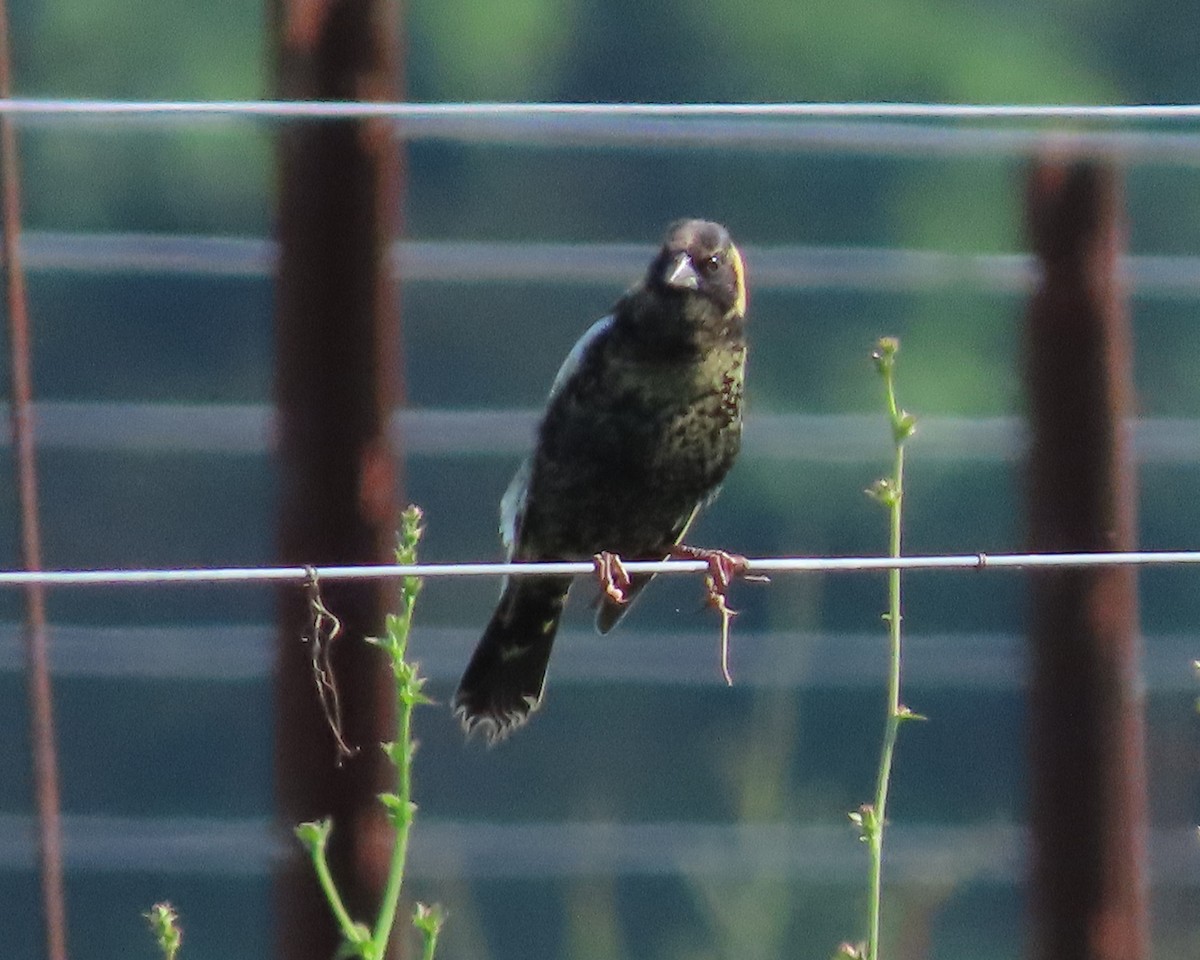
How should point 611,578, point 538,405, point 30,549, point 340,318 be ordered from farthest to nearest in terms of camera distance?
point 538,405 < point 340,318 < point 611,578 < point 30,549

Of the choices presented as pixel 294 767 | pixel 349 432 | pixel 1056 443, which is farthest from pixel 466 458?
pixel 1056 443

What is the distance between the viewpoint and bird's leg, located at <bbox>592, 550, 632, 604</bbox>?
9.09ft

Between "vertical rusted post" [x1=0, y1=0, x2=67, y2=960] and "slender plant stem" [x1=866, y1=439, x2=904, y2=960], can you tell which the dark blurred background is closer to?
"vertical rusted post" [x1=0, y1=0, x2=67, y2=960]

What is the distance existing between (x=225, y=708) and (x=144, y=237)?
66cm

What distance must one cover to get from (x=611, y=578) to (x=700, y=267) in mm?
444

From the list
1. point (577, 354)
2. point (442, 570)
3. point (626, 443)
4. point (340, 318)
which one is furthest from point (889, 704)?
point (340, 318)

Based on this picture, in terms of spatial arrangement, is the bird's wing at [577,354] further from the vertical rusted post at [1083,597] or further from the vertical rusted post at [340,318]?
the vertical rusted post at [1083,597]

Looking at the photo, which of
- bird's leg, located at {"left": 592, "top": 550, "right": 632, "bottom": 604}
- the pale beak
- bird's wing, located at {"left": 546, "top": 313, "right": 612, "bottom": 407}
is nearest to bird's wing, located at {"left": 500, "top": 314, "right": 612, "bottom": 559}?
bird's wing, located at {"left": 546, "top": 313, "right": 612, "bottom": 407}

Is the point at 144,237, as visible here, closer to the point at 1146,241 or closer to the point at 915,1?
the point at 915,1

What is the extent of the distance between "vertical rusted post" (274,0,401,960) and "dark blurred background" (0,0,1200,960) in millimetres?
59

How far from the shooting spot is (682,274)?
9.89 feet

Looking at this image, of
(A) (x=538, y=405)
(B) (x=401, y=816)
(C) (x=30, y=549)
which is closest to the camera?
(B) (x=401, y=816)

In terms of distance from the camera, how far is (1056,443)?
3342 millimetres

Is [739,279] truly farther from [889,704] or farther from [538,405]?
[889,704]
